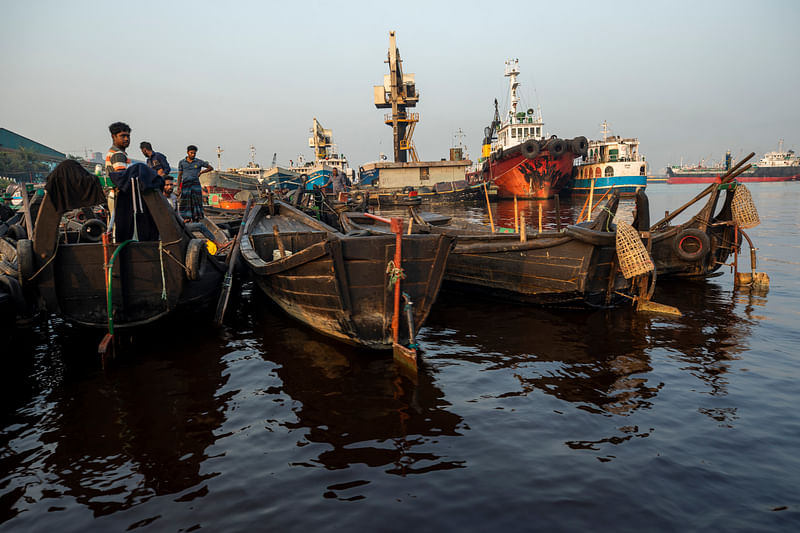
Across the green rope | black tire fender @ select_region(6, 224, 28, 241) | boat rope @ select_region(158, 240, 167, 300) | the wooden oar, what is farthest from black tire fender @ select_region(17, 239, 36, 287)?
black tire fender @ select_region(6, 224, 28, 241)

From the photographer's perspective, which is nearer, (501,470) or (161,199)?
(501,470)

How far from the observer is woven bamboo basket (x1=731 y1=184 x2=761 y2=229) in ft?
30.9

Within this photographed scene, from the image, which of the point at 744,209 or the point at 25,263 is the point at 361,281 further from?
the point at 744,209

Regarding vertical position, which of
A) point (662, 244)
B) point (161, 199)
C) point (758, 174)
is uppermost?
point (758, 174)

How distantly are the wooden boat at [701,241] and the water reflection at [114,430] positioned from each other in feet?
30.3

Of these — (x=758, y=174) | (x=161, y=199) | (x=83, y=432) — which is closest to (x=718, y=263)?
(x=161, y=199)

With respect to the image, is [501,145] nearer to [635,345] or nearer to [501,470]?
[635,345]

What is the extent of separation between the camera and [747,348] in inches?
243

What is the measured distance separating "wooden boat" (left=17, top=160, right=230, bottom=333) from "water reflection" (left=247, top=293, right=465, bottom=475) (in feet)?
5.62

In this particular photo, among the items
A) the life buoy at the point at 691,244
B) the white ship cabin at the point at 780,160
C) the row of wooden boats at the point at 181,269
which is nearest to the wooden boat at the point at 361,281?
the row of wooden boats at the point at 181,269

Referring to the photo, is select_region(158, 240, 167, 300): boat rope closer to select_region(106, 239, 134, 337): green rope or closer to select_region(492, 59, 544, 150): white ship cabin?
select_region(106, 239, 134, 337): green rope

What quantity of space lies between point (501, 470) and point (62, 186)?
6154mm

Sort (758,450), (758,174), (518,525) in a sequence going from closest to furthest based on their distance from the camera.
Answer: (518,525) → (758,450) → (758,174)

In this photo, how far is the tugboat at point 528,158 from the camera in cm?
3291
